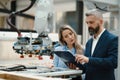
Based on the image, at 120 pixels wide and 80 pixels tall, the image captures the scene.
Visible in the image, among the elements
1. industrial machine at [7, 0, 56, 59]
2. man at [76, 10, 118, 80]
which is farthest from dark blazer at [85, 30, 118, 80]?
industrial machine at [7, 0, 56, 59]

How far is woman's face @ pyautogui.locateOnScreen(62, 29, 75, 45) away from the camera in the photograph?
9.45 ft

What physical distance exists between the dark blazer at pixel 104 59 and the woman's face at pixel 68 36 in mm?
488

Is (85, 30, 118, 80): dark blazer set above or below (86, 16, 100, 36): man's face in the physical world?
below

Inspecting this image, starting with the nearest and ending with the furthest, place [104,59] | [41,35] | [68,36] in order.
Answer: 1. [41,35]
2. [104,59]
3. [68,36]

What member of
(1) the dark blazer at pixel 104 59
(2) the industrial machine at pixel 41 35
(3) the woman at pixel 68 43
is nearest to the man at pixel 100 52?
(1) the dark blazer at pixel 104 59

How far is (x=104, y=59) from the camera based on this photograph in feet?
7.54

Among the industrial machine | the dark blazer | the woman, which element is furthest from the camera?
the woman

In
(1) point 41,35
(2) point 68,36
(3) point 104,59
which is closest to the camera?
(1) point 41,35

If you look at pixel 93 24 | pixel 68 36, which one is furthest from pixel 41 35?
pixel 68 36

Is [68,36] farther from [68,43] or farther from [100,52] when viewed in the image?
[100,52]

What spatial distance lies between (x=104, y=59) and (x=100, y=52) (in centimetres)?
10

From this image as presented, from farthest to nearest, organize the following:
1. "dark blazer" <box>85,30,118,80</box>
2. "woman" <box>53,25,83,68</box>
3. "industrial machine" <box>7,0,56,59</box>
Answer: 1. "woman" <box>53,25,83,68</box>
2. "dark blazer" <box>85,30,118,80</box>
3. "industrial machine" <box>7,0,56,59</box>

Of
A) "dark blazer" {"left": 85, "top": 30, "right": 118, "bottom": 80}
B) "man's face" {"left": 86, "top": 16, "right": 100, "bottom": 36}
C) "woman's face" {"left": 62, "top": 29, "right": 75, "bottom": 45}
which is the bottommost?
"dark blazer" {"left": 85, "top": 30, "right": 118, "bottom": 80}

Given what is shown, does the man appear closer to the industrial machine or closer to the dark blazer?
the dark blazer
